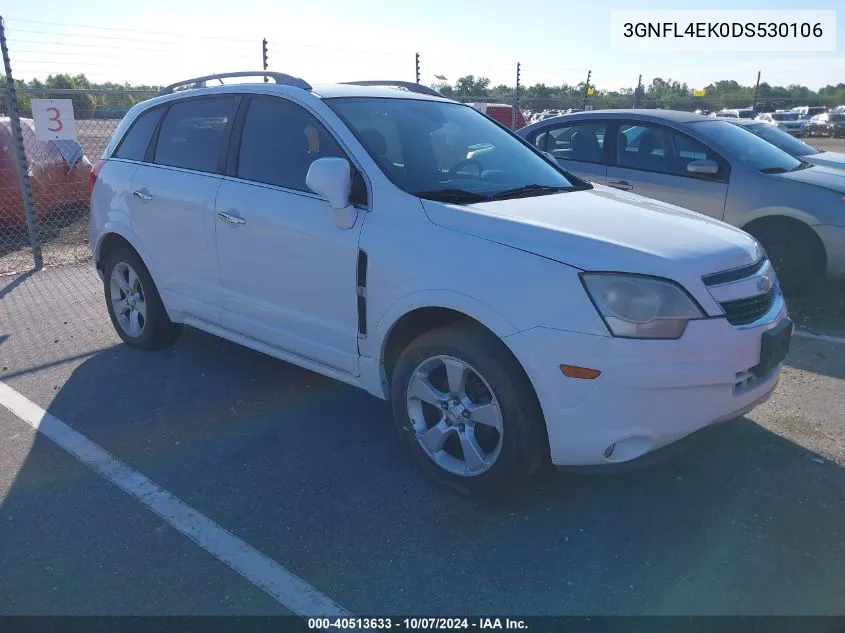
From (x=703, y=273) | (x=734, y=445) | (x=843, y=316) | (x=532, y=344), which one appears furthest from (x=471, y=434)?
(x=843, y=316)

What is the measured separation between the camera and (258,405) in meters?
4.39

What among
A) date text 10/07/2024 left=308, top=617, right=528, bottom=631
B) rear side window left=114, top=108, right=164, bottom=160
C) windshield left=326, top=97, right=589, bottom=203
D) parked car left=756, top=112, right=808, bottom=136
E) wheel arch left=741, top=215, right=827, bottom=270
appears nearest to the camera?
date text 10/07/2024 left=308, top=617, right=528, bottom=631

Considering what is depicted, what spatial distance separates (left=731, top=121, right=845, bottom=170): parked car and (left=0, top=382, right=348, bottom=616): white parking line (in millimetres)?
7817

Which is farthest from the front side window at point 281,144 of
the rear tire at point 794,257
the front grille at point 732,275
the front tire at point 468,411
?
the rear tire at point 794,257

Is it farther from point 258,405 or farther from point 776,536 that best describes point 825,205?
point 258,405

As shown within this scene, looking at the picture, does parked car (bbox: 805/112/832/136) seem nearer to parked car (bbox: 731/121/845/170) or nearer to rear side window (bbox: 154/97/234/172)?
parked car (bbox: 731/121/845/170)

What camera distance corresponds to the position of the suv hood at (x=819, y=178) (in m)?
6.30

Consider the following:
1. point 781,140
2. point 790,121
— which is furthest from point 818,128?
point 781,140

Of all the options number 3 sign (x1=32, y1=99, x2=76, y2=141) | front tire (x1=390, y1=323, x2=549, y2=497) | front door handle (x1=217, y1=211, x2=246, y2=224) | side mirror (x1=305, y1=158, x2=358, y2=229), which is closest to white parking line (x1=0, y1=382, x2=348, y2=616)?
front tire (x1=390, y1=323, x2=549, y2=497)

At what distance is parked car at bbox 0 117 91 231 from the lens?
9562 millimetres

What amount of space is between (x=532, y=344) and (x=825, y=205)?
459 cm

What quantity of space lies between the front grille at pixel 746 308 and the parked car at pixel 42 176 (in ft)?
30.2

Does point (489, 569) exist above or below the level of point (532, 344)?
below

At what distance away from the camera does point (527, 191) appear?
382 cm
